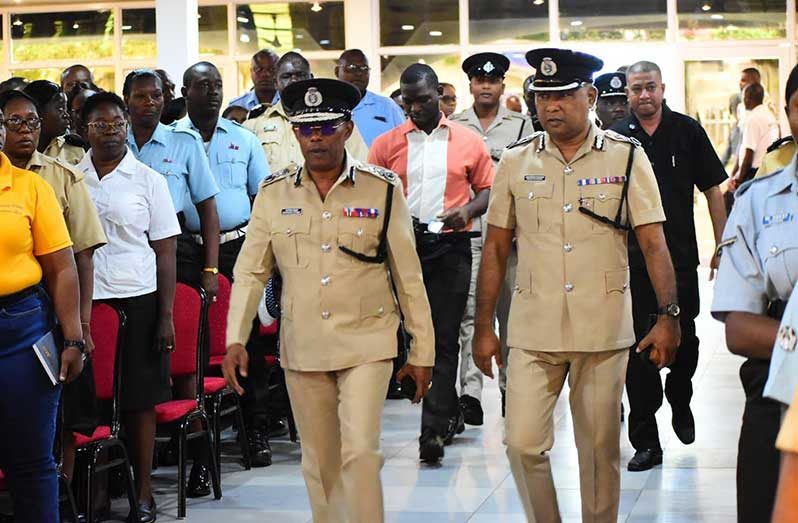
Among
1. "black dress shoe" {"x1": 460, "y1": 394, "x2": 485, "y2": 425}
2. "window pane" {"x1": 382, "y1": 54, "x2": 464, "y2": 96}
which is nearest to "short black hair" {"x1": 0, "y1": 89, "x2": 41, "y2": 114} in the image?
"black dress shoe" {"x1": 460, "y1": 394, "x2": 485, "y2": 425}

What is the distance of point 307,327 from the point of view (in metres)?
5.11

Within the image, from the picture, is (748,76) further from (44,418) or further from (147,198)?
(44,418)

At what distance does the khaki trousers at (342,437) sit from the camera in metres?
4.96

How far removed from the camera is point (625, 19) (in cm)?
2111

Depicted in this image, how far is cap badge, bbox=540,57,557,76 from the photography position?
17.0ft

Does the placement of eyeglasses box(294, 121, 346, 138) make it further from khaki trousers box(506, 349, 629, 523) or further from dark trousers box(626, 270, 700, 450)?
dark trousers box(626, 270, 700, 450)

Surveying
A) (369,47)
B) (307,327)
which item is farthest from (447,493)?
(369,47)

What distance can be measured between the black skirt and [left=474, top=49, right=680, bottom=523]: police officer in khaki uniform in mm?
1744

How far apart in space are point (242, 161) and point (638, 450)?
2712mm

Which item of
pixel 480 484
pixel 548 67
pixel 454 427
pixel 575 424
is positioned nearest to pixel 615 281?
pixel 575 424

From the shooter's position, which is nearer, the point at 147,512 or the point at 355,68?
the point at 147,512

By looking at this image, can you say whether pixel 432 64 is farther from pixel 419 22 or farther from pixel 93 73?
pixel 93 73

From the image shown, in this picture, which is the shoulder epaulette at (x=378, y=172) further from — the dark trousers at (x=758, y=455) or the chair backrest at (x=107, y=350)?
the dark trousers at (x=758, y=455)

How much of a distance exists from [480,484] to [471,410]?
1671 mm
